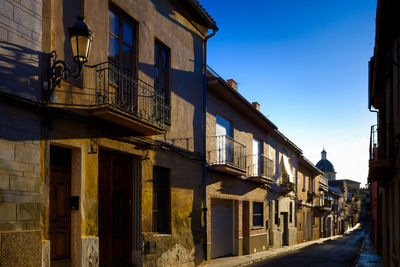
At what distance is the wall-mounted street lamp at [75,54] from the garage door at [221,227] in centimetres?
914

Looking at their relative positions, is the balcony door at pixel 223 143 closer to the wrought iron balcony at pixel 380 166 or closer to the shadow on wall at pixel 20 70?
the wrought iron balcony at pixel 380 166

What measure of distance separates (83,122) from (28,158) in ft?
5.12

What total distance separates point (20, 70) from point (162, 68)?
207 inches

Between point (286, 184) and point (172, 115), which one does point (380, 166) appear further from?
point (286, 184)

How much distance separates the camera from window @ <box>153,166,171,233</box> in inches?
410

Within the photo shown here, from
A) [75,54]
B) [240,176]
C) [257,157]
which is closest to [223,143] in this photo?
[240,176]

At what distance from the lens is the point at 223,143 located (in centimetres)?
Result: 1456

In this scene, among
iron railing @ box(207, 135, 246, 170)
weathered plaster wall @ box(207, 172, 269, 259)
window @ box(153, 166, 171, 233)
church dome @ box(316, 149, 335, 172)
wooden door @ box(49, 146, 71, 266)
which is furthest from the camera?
church dome @ box(316, 149, 335, 172)

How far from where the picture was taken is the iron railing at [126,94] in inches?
311

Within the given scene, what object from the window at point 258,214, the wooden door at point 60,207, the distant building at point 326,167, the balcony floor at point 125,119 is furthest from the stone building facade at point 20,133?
the distant building at point 326,167

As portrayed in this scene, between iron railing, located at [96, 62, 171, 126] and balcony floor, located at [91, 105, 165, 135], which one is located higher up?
iron railing, located at [96, 62, 171, 126]

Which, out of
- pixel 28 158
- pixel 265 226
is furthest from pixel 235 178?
pixel 28 158

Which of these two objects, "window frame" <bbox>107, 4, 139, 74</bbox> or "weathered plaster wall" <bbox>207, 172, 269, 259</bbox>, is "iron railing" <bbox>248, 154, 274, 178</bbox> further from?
"window frame" <bbox>107, 4, 139, 74</bbox>

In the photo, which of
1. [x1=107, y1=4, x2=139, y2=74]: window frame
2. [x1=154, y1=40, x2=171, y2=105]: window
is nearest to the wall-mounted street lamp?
[x1=107, y1=4, x2=139, y2=74]: window frame
